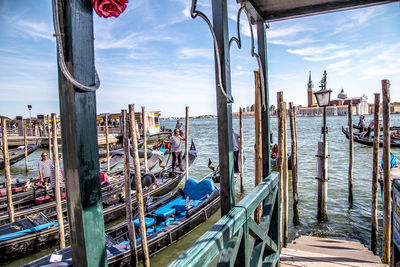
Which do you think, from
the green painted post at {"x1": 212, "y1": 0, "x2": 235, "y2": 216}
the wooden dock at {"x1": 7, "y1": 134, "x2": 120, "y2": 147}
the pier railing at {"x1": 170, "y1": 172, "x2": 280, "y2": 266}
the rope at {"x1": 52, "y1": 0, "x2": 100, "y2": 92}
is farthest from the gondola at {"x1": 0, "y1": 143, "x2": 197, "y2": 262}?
the wooden dock at {"x1": 7, "y1": 134, "x2": 120, "y2": 147}

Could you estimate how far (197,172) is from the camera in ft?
48.5

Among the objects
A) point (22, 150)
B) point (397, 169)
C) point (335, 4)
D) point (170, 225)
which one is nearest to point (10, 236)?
point (170, 225)

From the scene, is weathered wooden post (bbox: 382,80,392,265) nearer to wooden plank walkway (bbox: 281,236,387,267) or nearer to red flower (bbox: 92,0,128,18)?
wooden plank walkway (bbox: 281,236,387,267)

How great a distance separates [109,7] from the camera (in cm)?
95

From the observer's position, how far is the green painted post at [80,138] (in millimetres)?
879

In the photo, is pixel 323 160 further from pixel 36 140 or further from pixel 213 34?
pixel 36 140

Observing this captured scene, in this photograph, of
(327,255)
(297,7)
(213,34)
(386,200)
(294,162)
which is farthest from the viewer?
(294,162)

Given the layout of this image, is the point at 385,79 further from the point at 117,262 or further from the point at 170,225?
the point at 117,262

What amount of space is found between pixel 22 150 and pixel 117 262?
1599 centimetres

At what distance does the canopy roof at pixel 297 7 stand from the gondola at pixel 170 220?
4805mm

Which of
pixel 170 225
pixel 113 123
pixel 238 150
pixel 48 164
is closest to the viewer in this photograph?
pixel 170 225

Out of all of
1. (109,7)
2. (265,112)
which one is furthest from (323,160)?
(109,7)

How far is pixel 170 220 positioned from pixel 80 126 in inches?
240

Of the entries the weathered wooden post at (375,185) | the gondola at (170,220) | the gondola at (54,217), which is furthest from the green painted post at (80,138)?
the gondola at (54,217)
